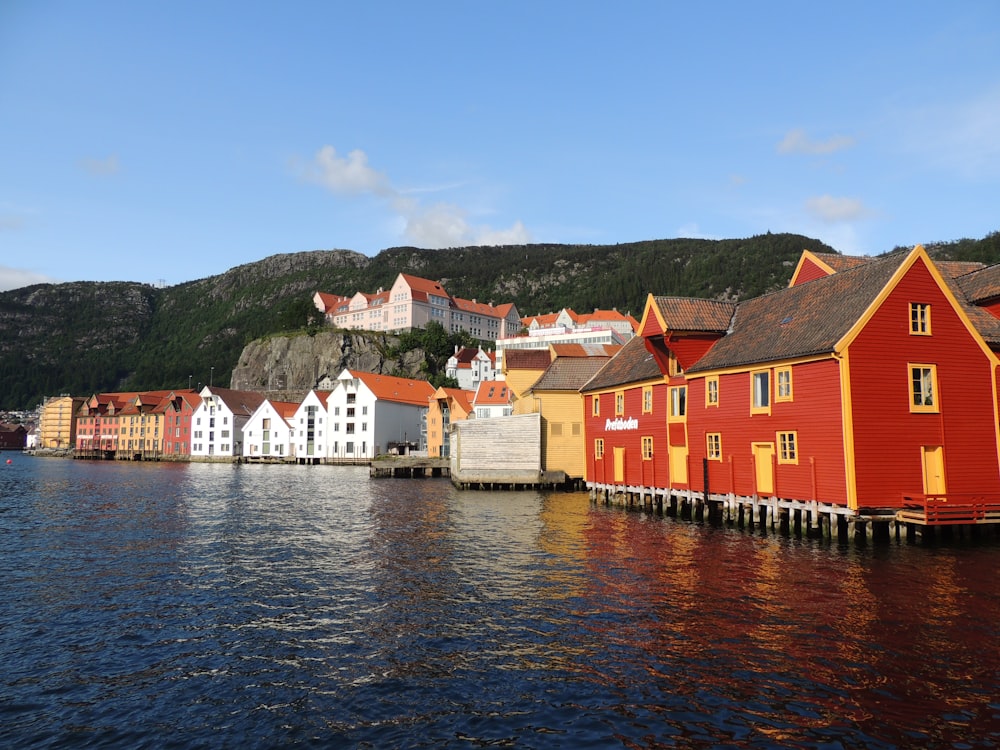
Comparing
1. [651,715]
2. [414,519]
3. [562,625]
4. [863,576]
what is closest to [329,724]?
[651,715]

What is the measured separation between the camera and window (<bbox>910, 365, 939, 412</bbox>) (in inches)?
1168

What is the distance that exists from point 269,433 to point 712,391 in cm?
10332

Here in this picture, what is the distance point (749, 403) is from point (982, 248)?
199 metres

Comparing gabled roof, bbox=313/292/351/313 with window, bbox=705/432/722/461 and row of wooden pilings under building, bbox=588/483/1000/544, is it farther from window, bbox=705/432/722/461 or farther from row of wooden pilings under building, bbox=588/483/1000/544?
window, bbox=705/432/722/461

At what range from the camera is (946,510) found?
27.7 meters

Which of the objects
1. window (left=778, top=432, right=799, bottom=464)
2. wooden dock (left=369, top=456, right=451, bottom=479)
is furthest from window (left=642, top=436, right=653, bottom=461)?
wooden dock (left=369, top=456, right=451, bottom=479)

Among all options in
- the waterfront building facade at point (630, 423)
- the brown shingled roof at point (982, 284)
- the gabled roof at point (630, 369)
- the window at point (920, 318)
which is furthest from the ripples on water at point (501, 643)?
the brown shingled roof at point (982, 284)

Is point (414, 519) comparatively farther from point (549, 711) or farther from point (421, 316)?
point (421, 316)

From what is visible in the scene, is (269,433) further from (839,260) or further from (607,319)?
(839,260)

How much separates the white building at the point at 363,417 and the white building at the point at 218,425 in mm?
26845

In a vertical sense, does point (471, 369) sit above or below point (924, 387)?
above

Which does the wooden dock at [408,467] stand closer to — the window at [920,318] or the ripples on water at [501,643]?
the ripples on water at [501,643]

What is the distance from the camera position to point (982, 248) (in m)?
187

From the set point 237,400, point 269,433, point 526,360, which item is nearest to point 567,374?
point 526,360
